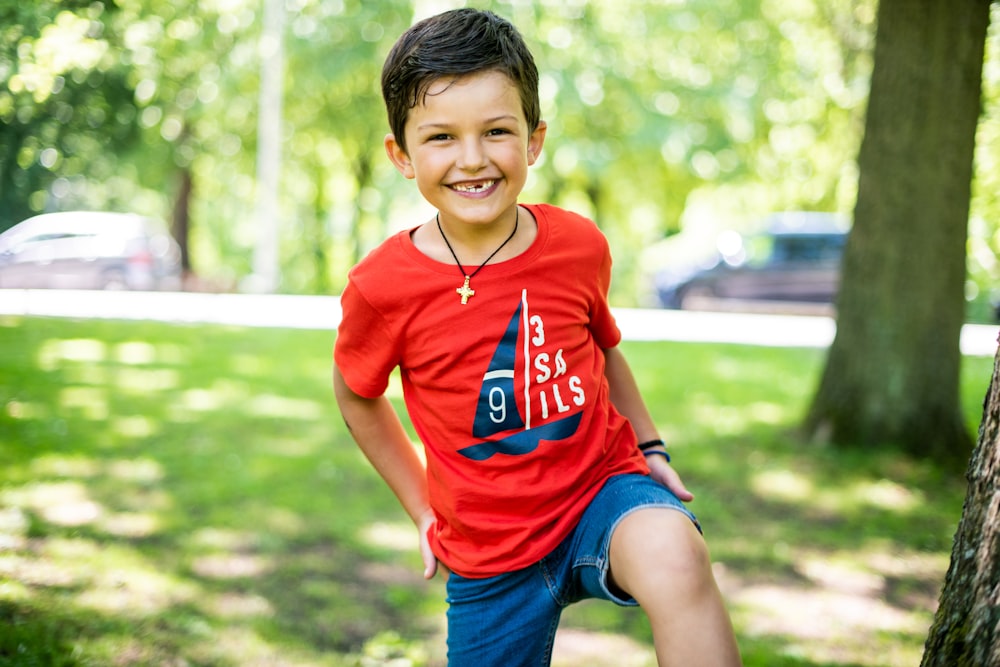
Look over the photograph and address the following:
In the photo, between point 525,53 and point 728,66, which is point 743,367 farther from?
point 728,66

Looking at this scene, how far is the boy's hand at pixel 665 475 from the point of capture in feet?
6.93

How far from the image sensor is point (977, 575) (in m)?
1.67

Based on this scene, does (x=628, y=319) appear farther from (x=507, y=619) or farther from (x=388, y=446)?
(x=507, y=619)

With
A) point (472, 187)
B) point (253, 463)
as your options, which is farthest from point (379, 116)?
point (472, 187)

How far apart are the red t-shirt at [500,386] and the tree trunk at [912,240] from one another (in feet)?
12.5

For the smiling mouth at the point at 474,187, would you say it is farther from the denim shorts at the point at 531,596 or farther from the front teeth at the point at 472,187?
the denim shorts at the point at 531,596

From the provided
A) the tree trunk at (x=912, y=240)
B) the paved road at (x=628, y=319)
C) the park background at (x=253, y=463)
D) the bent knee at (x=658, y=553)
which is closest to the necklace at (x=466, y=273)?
the bent knee at (x=658, y=553)

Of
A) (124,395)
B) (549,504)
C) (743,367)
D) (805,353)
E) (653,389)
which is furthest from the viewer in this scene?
(805,353)

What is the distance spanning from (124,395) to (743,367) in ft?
17.3

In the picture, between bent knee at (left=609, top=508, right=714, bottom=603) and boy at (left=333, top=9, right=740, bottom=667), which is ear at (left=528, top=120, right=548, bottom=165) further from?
bent knee at (left=609, top=508, right=714, bottom=603)

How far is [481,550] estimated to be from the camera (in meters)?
1.97

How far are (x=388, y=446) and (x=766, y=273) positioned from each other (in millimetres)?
13962

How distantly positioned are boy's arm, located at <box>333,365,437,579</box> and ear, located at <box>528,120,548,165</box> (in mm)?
673

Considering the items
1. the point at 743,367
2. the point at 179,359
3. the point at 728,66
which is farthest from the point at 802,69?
the point at 179,359
